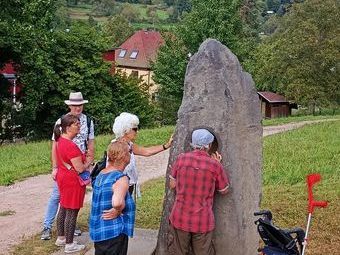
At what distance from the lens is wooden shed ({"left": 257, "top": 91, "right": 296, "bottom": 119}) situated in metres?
53.7

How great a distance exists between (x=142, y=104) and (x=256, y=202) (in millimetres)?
27700

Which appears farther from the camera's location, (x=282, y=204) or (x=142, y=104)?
(x=142, y=104)

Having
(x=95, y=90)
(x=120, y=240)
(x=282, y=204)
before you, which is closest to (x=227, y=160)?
(x=120, y=240)

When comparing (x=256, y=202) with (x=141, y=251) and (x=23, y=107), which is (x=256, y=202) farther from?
(x=23, y=107)

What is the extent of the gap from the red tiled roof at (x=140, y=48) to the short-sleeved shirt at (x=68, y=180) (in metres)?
60.0

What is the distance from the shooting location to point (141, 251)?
7.11 m

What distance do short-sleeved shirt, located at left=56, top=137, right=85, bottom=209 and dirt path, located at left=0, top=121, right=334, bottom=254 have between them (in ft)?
4.31

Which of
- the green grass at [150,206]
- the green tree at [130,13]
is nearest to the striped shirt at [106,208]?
the green grass at [150,206]

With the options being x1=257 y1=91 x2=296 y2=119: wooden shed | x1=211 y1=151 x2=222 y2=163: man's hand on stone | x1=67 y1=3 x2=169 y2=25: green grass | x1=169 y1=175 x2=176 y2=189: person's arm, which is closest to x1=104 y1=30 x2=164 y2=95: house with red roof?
x1=257 y1=91 x2=296 y2=119: wooden shed

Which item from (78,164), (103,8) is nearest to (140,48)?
(103,8)

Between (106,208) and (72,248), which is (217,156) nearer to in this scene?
(106,208)

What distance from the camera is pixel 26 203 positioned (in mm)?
11336

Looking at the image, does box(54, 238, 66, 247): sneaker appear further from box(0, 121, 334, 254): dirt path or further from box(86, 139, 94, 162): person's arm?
box(86, 139, 94, 162): person's arm

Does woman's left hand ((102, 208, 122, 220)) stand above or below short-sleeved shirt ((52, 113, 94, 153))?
below
